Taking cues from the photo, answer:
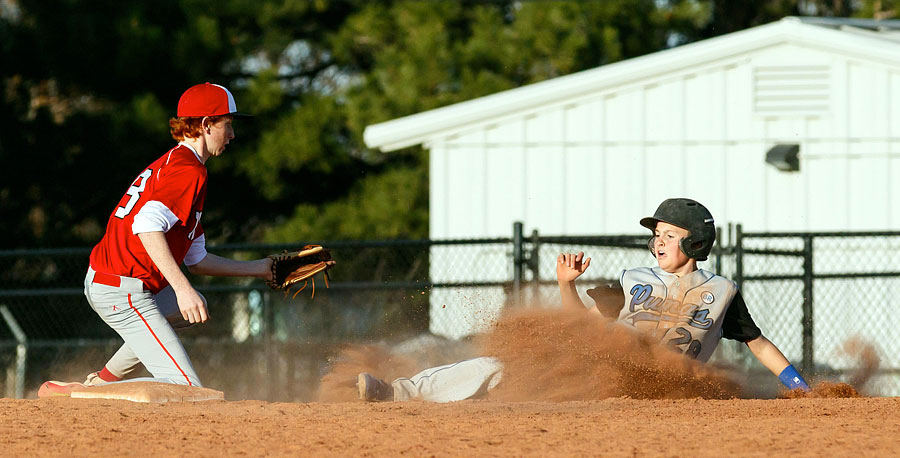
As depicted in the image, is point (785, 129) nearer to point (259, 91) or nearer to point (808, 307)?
point (808, 307)

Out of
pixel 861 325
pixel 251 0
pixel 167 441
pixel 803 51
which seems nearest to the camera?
pixel 167 441

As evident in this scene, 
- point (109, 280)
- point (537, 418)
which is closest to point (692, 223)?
point (537, 418)

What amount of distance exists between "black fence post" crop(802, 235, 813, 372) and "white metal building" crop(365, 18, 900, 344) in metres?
2.18

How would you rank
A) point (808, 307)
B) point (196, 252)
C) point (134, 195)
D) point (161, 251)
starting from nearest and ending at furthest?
1. point (161, 251)
2. point (134, 195)
3. point (196, 252)
4. point (808, 307)

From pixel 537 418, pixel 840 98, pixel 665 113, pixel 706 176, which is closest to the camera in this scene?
pixel 537 418

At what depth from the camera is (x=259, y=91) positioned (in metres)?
15.0

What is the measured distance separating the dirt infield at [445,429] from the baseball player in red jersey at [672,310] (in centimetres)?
52

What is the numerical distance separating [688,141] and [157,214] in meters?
7.26

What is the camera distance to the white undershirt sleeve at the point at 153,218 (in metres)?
4.92

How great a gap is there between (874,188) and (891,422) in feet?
21.9

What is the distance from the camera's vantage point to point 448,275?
1074 cm

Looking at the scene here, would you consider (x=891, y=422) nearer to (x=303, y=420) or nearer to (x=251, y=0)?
(x=303, y=420)

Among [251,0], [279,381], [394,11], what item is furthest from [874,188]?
→ [251,0]

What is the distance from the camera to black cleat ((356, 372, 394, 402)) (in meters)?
5.52
